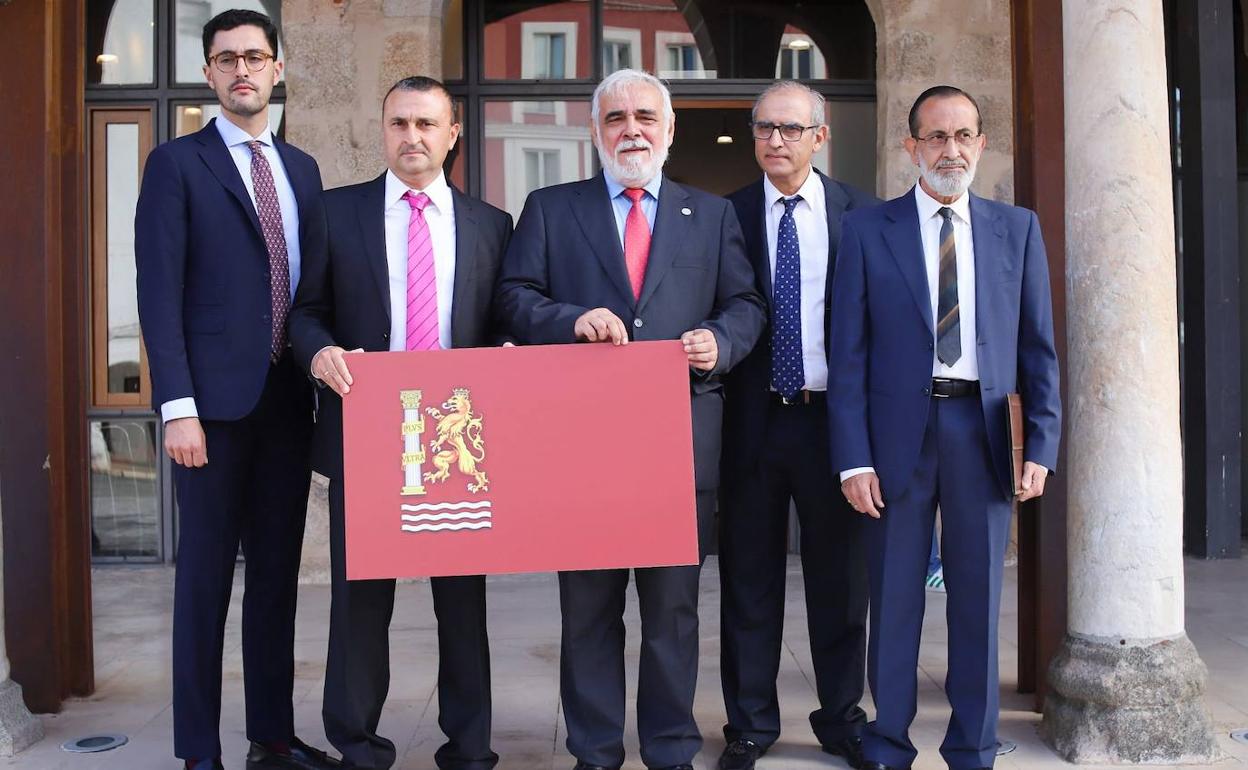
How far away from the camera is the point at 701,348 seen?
3551 millimetres

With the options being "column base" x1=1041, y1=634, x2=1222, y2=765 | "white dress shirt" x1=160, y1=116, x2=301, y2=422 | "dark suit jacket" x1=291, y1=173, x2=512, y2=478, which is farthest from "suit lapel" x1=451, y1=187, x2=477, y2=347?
"column base" x1=1041, y1=634, x2=1222, y2=765

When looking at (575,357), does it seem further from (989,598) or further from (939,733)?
(939,733)

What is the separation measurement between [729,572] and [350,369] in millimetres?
1413

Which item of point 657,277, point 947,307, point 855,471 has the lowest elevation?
point 855,471

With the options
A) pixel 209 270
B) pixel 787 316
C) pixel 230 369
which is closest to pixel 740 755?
pixel 787 316

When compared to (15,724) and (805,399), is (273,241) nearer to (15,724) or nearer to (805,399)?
(805,399)

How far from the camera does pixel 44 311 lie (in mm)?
4668

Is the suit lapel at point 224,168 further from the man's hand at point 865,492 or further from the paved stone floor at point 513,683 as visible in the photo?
the man's hand at point 865,492

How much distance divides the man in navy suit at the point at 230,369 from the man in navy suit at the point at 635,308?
726 mm

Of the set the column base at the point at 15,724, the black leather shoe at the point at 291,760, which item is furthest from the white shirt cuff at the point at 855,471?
the column base at the point at 15,724

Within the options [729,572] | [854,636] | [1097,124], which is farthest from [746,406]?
[1097,124]

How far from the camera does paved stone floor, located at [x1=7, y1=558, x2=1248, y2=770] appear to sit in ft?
13.7

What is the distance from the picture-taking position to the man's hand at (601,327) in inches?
137

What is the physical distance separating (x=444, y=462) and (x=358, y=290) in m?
0.63
